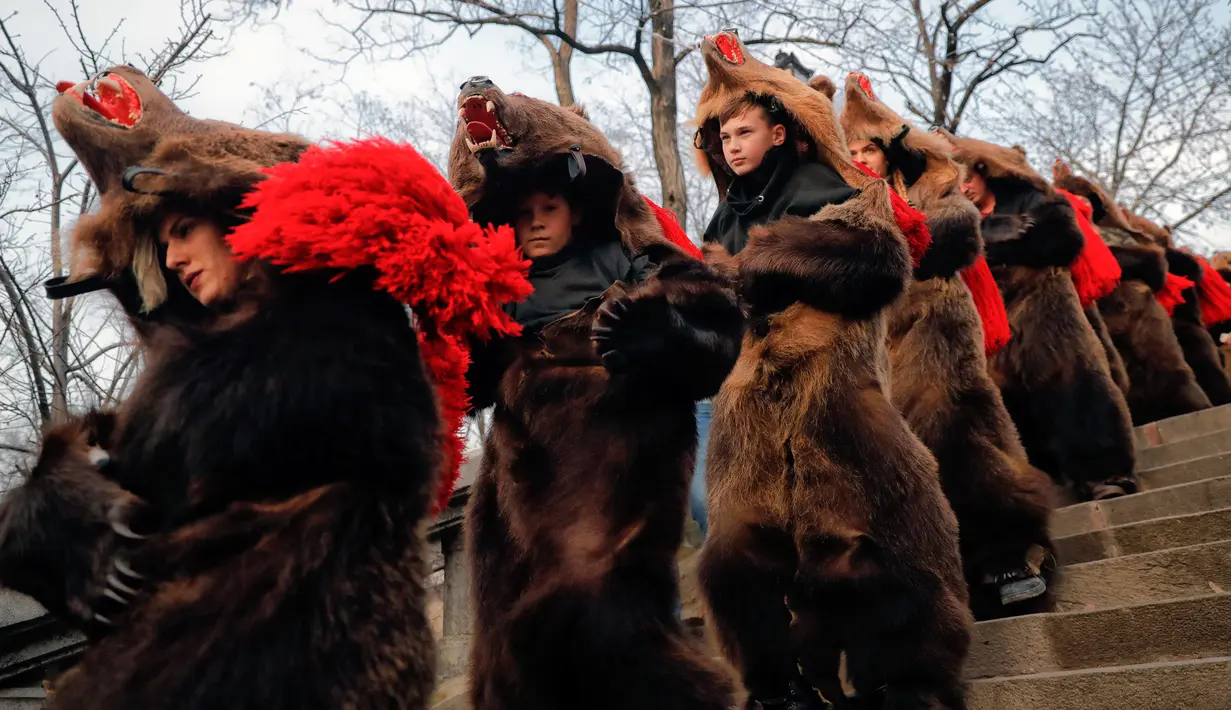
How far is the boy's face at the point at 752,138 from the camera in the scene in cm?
414

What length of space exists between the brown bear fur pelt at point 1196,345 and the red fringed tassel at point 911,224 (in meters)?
5.57

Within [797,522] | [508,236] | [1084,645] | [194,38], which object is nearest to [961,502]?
[1084,645]

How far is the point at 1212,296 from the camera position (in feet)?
30.5

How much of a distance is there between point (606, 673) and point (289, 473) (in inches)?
41.5

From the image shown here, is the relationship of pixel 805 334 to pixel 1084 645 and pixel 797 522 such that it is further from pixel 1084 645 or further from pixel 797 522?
pixel 1084 645

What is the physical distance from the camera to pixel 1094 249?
21.8ft

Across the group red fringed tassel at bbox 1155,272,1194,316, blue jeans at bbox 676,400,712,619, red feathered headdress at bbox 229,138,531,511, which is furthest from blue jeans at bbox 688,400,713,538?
red fringed tassel at bbox 1155,272,1194,316

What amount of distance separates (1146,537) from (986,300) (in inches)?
53.7

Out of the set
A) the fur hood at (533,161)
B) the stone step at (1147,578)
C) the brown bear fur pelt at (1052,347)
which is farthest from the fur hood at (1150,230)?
the fur hood at (533,161)

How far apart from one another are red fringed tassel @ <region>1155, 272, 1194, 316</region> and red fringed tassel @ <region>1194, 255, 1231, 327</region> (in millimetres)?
806

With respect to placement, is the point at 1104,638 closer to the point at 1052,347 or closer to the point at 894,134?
the point at 1052,347

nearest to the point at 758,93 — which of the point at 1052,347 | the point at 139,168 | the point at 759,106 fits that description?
the point at 759,106

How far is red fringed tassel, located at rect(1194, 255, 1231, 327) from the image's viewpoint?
30.4 ft

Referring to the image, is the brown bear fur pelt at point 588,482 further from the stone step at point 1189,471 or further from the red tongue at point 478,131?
the stone step at point 1189,471
